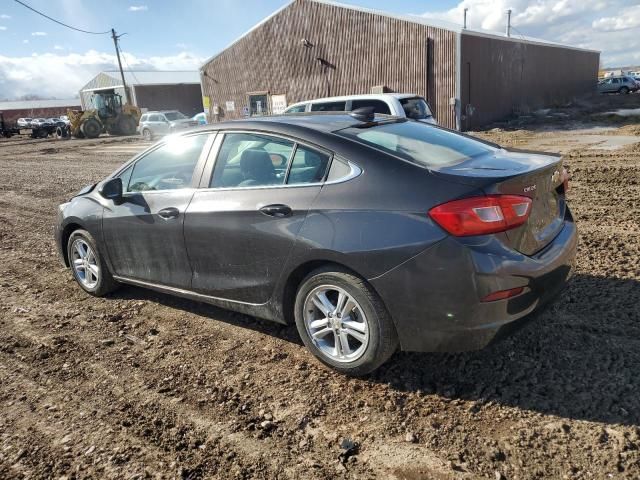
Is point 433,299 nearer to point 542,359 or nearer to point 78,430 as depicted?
point 542,359

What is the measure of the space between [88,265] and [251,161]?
2.26 m

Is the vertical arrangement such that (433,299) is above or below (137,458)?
above

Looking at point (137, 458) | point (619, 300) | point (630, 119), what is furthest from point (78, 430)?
point (630, 119)

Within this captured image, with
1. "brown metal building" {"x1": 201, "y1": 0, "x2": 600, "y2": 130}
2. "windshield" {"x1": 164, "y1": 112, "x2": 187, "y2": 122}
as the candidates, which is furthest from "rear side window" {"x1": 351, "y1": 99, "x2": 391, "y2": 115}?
"windshield" {"x1": 164, "y1": 112, "x2": 187, "y2": 122}

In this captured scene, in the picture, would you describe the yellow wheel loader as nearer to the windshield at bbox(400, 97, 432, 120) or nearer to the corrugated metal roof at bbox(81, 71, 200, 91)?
the corrugated metal roof at bbox(81, 71, 200, 91)

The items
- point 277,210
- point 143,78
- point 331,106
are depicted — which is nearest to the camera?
point 277,210

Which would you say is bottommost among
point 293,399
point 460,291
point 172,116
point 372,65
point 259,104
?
point 293,399

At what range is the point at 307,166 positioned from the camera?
3340 millimetres

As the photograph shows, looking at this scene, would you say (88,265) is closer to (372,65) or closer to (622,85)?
(372,65)

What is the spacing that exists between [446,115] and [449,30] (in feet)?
11.7

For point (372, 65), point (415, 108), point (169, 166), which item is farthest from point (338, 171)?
point (372, 65)

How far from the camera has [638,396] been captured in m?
2.85

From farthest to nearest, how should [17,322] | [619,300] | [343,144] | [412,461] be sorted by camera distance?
[17,322] < [619,300] < [343,144] < [412,461]

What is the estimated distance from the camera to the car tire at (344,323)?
3010 millimetres
